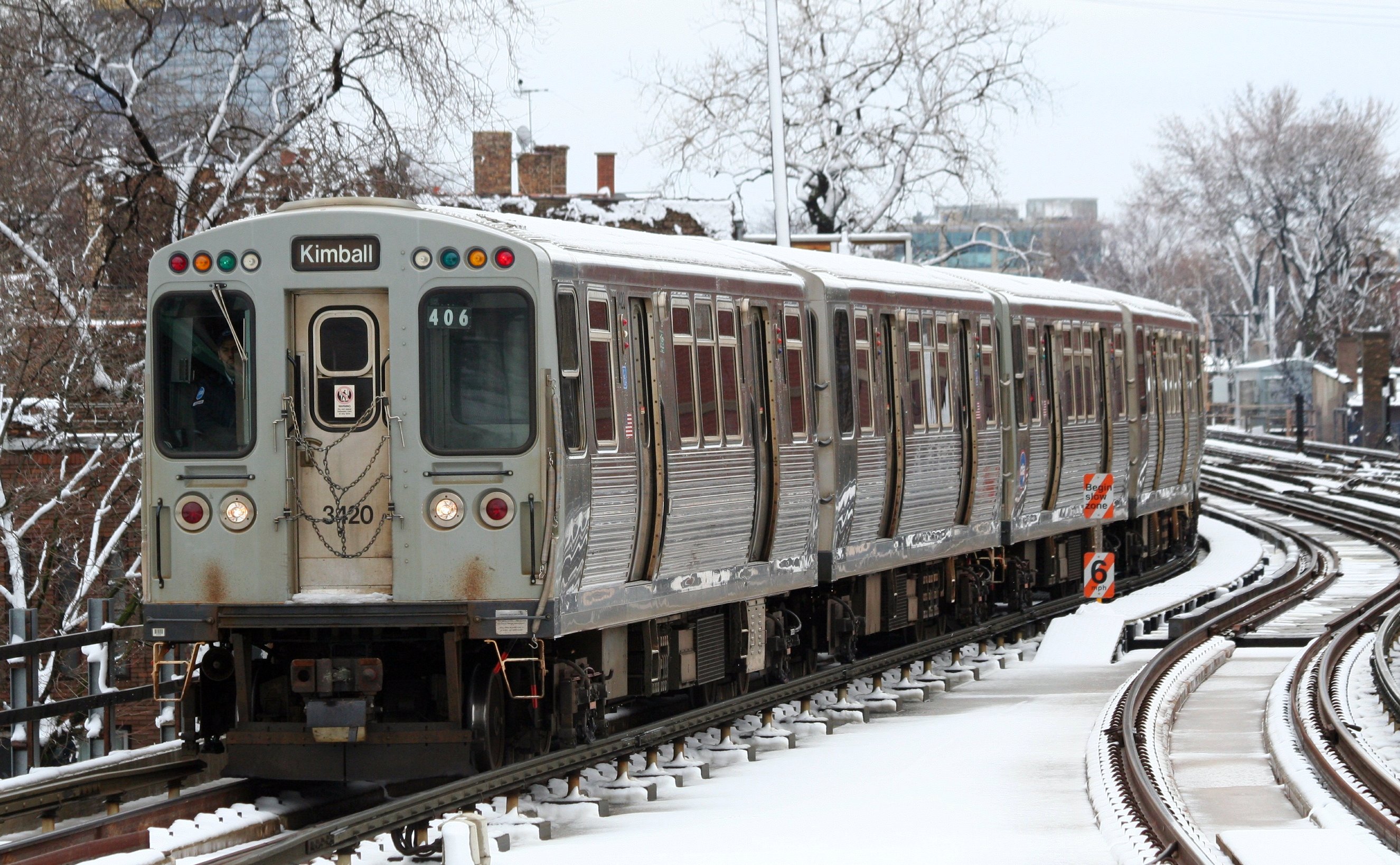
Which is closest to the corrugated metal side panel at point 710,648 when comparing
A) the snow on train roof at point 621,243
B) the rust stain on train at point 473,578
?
the snow on train roof at point 621,243

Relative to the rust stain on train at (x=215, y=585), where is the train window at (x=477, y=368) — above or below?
above

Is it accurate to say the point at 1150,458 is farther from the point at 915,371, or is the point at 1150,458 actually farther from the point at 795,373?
the point at 795,373

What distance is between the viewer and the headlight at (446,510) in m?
11.2

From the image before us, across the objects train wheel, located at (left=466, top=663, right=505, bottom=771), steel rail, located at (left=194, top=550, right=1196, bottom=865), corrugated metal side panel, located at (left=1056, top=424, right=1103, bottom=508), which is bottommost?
steel rail, located at (left=194, top=550, right=1196, bottom=865)

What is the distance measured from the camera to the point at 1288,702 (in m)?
15.2

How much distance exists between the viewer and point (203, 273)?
37.6ft

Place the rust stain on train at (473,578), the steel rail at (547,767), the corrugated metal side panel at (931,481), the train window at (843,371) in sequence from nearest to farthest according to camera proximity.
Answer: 1. the steel rail at (547,767)
2. the rust stain on train at (473,578)
3. the train window at (843,371)
4. the corrugated metal side panel at (931,481)

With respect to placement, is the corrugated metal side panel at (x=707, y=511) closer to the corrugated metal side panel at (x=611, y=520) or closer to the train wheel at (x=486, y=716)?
the corrugated metal side panel at (x=611, y=520)

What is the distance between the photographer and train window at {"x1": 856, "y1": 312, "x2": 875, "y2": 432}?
16641mm

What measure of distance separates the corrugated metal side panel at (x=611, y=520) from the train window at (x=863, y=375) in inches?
174

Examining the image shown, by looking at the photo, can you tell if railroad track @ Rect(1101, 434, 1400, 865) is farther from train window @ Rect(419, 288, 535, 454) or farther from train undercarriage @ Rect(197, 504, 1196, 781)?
train window @ Rect(419, 288, 535, 454)

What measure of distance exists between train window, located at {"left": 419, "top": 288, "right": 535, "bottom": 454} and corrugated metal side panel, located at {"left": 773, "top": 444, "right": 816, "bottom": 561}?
3.94m

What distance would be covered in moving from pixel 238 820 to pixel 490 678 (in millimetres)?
1620

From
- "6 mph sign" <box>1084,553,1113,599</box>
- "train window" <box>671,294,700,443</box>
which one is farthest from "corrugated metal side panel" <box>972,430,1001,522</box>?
"train window" <box>671,294,700,443</box>
